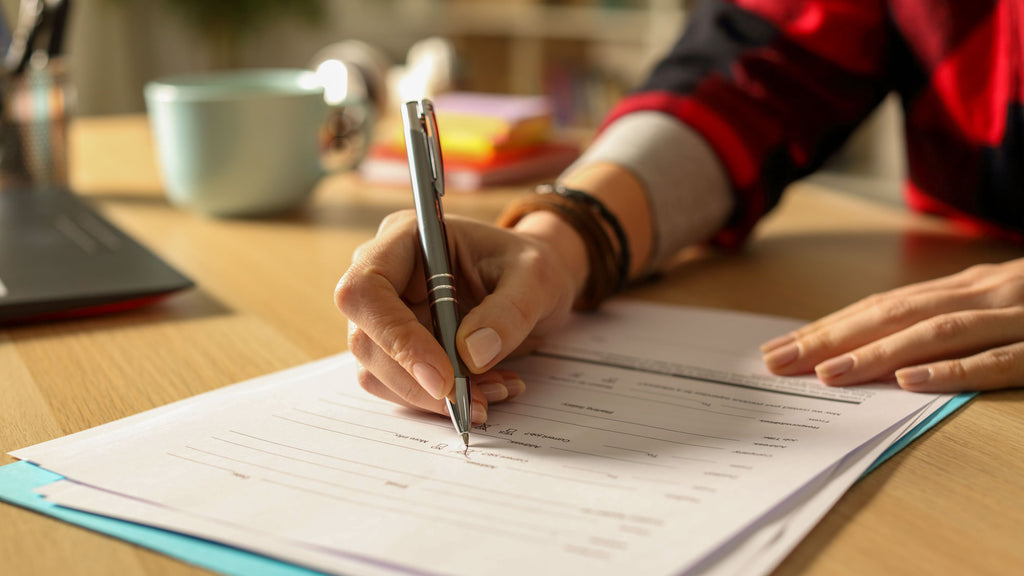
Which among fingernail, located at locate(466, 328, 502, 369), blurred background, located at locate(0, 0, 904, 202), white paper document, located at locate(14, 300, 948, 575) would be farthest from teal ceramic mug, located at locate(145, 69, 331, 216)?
blurred background, located at locate(0, 0, 904, 202)

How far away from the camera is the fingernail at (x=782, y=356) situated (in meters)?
0.50

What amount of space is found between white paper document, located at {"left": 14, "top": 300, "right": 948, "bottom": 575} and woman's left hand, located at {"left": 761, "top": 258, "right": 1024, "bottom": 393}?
1 centimetres

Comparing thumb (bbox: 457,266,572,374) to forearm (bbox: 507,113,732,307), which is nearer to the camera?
thumb (bbox: 457,266,572,374)

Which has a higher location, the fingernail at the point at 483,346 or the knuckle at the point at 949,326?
the fingernail at the point at 483,346

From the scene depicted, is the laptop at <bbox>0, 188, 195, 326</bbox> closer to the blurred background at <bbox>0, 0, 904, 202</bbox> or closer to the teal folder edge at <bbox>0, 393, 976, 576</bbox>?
the teal folder edge at <bbox>0, 393, 976, 576</bbox>

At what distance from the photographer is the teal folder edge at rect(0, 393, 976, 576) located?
1.06 ft

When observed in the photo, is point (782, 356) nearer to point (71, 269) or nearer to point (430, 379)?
point (430, 379)

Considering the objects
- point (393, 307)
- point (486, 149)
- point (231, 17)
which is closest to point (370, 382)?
point (393, 307)

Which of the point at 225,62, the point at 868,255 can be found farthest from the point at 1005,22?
the point at 225,62

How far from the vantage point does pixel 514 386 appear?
472mm

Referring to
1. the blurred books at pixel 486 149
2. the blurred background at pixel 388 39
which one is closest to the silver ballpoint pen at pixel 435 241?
the blurred books at pixel 486 149

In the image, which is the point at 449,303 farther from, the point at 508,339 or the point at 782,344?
the point at 782,344

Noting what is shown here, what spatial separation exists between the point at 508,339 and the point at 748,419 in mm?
125

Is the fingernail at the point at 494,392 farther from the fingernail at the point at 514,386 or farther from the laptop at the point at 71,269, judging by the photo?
the laptop at the point at 71,269
